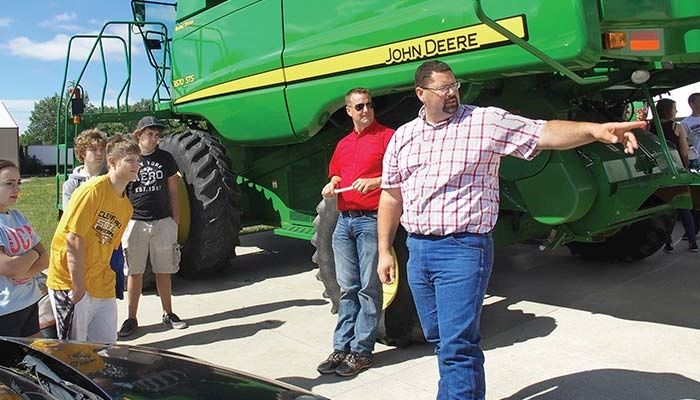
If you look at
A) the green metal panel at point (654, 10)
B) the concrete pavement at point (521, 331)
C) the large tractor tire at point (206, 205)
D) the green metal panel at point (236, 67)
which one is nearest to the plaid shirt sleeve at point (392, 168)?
the concrete pavement at point (521, 331)

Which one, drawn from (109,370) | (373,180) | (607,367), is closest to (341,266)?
(373,180)

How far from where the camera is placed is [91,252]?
3367mm

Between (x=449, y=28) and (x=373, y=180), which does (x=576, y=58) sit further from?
(x=373, y=180)

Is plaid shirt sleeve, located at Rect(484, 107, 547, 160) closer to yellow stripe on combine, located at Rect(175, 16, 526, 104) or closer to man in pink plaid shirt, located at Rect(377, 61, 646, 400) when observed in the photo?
man in pink plaid shirt, located at Rect(377, 61, 646, 400)

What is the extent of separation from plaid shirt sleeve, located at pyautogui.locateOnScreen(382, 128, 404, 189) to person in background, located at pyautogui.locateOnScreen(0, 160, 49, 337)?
5.51 feet

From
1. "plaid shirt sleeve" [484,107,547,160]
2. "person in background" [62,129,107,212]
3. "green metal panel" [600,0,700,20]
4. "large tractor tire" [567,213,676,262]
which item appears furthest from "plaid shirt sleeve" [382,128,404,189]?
"large tractor tire" [567,213,676,262]

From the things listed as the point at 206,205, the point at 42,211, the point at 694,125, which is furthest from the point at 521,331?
the point at 42,211

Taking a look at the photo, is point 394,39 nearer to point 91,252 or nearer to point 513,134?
point 513,134

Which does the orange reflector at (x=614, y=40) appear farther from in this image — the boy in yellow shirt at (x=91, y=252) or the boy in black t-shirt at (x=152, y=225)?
the boy in black t-shirt at (x=152, y=225)

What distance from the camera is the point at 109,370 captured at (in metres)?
2.15

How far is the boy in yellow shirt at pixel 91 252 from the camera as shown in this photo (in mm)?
3264

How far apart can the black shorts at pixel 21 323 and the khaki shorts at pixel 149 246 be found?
1.77 m

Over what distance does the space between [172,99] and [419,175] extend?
479 cm

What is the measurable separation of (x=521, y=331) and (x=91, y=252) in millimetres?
2785
